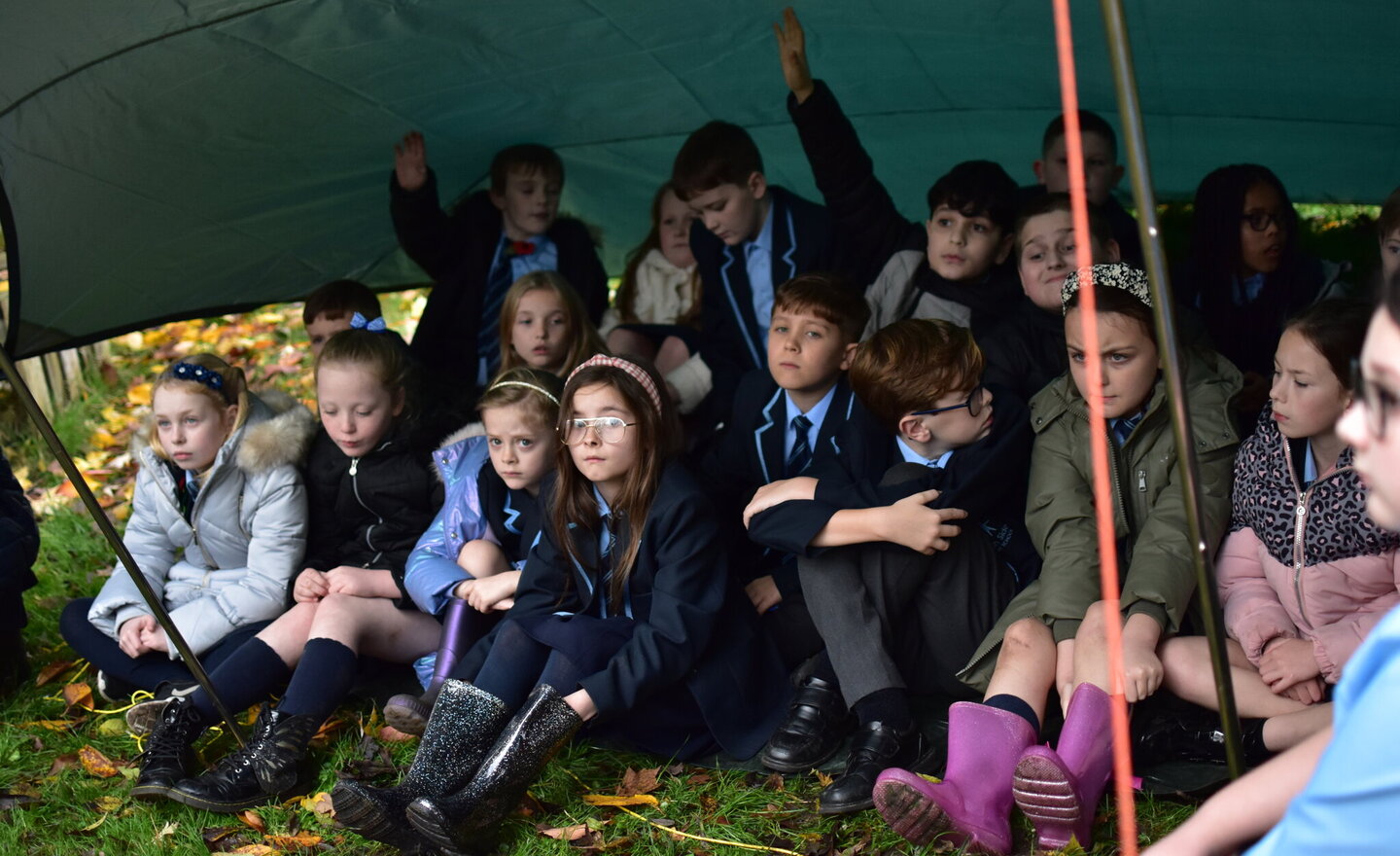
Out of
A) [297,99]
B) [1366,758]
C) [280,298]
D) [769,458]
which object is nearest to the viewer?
[1366,758]

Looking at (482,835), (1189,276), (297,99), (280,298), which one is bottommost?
(482,835)

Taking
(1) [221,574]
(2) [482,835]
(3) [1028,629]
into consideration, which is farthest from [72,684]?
(3) [1028,629]

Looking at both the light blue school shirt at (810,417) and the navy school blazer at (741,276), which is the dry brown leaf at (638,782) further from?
the navy school blazer at (741,276)

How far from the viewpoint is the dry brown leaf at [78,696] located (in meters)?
3.93

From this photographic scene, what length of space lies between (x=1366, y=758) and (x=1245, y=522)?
1.90 meters

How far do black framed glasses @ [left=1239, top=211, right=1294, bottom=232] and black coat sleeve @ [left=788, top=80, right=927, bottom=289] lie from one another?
0.96m

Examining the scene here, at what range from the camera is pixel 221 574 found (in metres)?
3.89

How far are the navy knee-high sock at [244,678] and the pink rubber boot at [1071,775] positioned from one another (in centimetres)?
202

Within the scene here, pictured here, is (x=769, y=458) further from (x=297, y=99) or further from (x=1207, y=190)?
(x=297, y=99)

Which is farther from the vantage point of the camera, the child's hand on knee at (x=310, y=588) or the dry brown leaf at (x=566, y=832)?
the child's hand on knee at (x=310, y=588)

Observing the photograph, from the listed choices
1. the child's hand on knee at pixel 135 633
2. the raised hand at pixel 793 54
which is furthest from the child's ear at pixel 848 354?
the child's hand on knee at pixel 135 633

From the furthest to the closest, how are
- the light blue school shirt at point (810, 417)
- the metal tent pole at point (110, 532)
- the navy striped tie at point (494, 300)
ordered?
the navy striped tie at point (494, 300)
the light blue school shirt at point (810, 417)
the metal tent pole at point (110, 532)

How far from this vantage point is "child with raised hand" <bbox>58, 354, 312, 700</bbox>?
12.4 feet

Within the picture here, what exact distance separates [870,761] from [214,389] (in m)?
2.22
